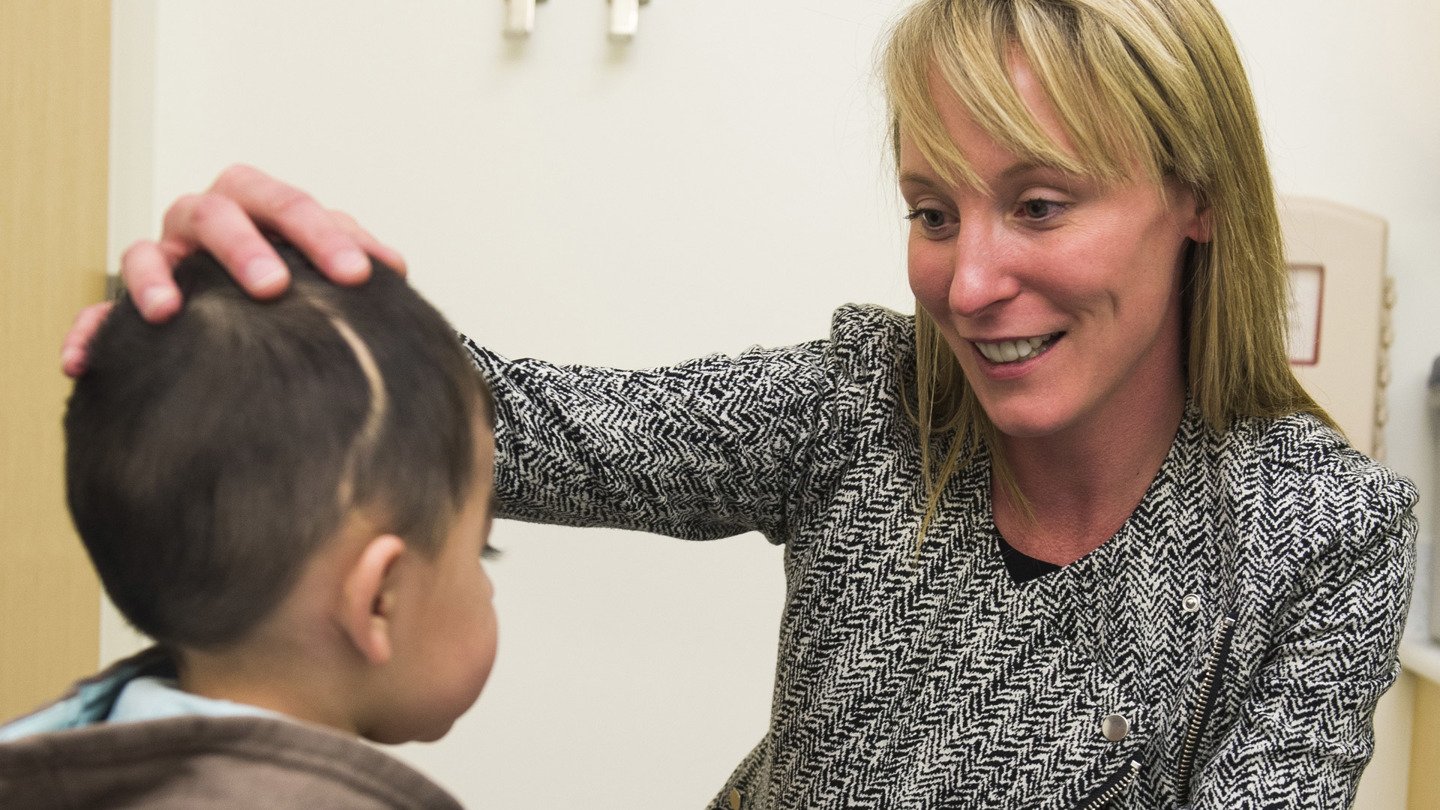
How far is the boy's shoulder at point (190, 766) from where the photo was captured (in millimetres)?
634

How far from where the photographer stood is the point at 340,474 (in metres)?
0.69

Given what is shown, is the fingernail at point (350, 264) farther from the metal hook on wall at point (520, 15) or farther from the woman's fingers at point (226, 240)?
the metal hook on wall at point (520, 15)

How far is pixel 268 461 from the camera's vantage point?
67 cm

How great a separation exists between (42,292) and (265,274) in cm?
131

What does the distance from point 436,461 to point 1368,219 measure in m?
1.72

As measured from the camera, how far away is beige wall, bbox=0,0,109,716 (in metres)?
1.76

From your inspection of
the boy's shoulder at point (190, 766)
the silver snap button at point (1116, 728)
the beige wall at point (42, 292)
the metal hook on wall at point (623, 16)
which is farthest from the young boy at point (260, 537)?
the metal hook on wall at point (623, 16)

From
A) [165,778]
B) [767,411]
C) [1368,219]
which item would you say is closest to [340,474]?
[165,778]

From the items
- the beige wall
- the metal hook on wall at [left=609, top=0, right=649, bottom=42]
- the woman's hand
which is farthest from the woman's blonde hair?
the beige wall

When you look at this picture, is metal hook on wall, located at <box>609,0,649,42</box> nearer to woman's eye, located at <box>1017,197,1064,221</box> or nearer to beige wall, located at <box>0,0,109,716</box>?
beige wall, located at <box>0,0,109,716</box>

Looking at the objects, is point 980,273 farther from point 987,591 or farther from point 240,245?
point 240,245

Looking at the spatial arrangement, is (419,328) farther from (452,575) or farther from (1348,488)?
(1348,488)

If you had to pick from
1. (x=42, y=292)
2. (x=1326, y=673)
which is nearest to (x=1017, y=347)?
(x=1326, y=673)

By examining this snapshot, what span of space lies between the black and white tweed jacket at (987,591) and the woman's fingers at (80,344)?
36 cm
